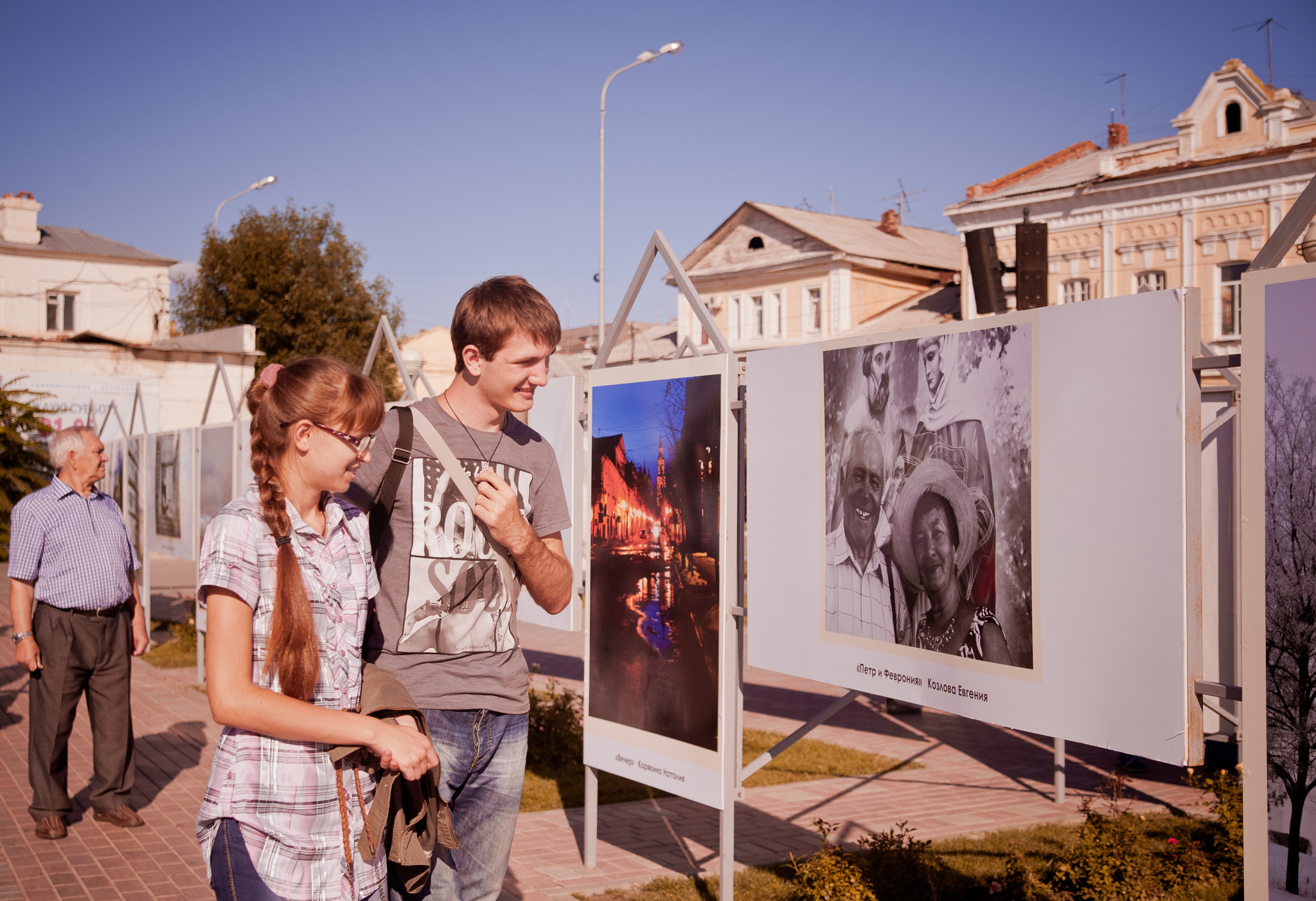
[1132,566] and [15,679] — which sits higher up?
[1132,566]

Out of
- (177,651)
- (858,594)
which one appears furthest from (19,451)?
(858,594)

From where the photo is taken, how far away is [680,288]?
5.34 m

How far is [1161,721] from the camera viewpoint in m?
2.98

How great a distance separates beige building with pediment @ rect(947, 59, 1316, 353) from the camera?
27.1 meters

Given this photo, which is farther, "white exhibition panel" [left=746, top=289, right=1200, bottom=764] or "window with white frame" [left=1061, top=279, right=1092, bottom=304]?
"window with white frame" [left=1061, top=279, right=1092, bottom=304]

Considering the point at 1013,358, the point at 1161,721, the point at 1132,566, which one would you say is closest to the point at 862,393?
the point at 1013,358

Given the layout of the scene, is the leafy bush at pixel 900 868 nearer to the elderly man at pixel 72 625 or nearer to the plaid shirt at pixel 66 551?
the elderly man at pixel 72 625

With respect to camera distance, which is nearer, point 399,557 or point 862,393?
point 399,557

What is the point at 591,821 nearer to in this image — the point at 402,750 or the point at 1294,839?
the point at 402,750

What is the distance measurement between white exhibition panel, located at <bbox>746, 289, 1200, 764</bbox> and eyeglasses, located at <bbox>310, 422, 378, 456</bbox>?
210cm

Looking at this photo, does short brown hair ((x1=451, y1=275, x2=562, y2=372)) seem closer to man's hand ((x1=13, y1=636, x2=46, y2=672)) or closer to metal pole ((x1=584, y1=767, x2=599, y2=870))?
metal pole ((x1=584, y1=767, x2=599, y2=870))

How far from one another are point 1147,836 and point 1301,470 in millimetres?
4359

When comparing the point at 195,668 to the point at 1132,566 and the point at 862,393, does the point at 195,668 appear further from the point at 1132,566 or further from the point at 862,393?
the point at 1132,566

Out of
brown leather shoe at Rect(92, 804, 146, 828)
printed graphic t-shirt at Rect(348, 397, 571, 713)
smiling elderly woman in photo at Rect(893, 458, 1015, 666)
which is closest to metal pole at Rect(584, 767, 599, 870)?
smiling elderly woman in photo at Rect(893, 458, 1015, 666)
